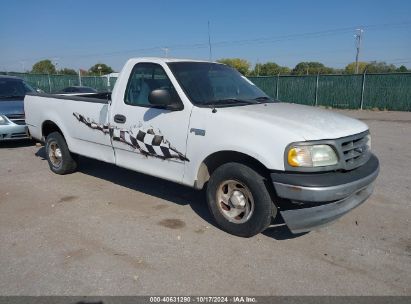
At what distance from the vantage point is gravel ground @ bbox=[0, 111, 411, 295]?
341cm

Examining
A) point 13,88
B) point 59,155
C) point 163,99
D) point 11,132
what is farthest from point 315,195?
point 13,88

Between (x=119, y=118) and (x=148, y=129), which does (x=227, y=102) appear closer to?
(x=148, y=129)

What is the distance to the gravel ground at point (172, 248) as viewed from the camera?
3414mm

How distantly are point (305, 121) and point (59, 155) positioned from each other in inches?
179

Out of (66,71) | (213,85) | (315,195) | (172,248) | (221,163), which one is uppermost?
(66,71)

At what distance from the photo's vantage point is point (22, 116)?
9.45 m

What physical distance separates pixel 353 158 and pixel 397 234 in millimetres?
1101

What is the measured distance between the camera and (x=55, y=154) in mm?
6965

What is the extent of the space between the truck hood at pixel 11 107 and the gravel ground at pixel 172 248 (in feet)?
12.3

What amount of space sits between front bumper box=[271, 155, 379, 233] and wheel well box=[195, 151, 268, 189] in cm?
30

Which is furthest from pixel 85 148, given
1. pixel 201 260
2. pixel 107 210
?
pixel 201 260

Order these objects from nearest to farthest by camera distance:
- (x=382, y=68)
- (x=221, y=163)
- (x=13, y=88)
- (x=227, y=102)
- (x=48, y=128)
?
(x=221, y=163), (x=227, y=102), (x=48, y=128), (x=13, y=88), (x=382, y=68)

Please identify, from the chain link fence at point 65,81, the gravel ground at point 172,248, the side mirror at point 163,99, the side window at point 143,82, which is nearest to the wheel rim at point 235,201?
the gravel ground at point 172,248

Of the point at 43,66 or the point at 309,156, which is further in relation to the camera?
the point at 43,66
